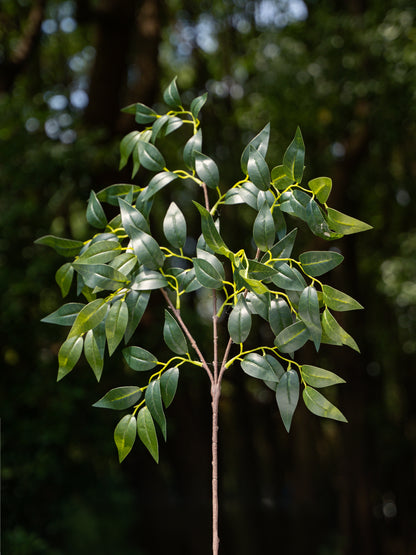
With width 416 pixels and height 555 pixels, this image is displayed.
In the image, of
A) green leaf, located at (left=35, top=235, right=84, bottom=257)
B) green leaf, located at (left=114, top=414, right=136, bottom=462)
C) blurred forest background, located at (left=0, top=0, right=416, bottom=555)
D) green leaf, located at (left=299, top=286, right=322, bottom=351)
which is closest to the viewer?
green leaf, located at (left=299, top=286, right=322, bottom=351)

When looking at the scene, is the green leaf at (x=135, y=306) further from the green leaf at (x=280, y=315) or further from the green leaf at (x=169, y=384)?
the green leaf at (x=280, y=315)

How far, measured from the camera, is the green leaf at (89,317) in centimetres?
110

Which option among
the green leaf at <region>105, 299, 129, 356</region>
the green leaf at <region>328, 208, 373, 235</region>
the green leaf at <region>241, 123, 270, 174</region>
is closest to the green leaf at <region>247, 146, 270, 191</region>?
the green leaf at <region>241, 123, 270, 174</region>

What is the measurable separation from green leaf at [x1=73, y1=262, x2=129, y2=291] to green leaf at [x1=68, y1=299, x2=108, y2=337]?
0.12 ft

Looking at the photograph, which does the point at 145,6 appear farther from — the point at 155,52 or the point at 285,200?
the point at 285,200

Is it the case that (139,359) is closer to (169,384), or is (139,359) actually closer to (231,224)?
(169,384)

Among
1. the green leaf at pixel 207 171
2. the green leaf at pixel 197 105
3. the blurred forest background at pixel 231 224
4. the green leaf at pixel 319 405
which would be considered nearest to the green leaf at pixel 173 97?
the green leaf at pixel 197 105

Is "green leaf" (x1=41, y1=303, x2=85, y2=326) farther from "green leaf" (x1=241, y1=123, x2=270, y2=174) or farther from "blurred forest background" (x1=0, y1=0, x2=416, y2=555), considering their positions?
"blurred forest background" (x1=0, y1=0, x2=416, y2=555)

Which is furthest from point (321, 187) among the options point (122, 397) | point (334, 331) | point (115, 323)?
point (122, 397)

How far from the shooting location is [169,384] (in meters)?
1.13

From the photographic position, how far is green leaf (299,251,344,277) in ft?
3.48

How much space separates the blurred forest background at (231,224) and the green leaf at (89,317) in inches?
84.8

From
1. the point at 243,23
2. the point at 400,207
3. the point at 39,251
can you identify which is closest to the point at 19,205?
the point at 39,251

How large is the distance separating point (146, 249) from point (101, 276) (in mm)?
106
